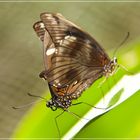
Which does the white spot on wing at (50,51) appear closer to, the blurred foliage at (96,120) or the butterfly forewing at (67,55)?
the butterfly forewing at (67,55)

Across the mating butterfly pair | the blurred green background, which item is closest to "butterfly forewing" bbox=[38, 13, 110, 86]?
the mating butterfly pair

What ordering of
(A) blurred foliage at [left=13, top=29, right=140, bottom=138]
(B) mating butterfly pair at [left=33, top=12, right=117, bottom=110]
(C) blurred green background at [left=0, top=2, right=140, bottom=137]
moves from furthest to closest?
1. (C) blurred green background at [left=0, top=2, right=140, bottom=137]
2. (B) mating butterfly pair at [left=33, top=12, right=117, bottom=110]
3. (A) blurred foliage at [left=13, top=29, right=140, bottom=138]

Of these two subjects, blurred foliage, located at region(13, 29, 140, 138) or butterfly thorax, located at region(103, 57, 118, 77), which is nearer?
blurred foliage, located at region(13, 29, 140, 138)

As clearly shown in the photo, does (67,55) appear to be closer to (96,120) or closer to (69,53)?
(69,53)

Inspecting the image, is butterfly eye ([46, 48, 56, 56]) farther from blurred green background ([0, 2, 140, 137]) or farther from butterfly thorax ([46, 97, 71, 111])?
blurred green background ([0, 2, 140, 137])

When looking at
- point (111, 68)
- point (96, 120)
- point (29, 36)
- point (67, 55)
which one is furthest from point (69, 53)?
point (29, 36)

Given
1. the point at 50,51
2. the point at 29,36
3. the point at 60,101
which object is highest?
the point at 50,51

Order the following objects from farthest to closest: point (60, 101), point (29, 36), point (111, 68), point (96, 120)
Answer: point (29, 36) < point (60, 101) < point (111, 68) < point (96, 120)

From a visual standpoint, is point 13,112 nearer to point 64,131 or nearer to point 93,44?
point 93,44

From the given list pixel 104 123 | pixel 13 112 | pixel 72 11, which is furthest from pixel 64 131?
pixel 72 11
